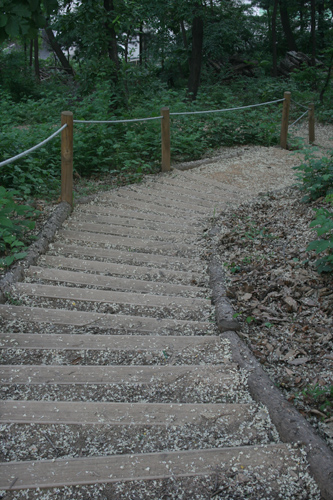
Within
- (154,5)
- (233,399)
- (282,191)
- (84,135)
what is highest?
(154,5)

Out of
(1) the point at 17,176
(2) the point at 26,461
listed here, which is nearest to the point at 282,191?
(1) the point at 17,176

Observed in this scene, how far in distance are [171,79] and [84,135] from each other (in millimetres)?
10519

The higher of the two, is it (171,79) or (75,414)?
(171,79)

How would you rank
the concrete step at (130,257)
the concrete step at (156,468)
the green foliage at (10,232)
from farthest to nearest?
the concrete step at (130,257) → the green foliage at (10,232) → the concrete step at (156,468)

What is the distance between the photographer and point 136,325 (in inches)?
117

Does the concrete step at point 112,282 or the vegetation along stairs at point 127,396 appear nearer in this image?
the vegetation along stairs at point 127,396

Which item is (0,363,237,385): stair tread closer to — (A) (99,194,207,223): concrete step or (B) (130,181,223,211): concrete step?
(A) (99,194,207,223): concrete step

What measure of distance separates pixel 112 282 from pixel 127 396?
1.41 m

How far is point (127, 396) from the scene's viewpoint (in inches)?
89.3

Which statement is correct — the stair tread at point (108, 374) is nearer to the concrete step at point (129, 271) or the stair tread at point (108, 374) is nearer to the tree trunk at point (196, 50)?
the concrete step at point (129, 271)

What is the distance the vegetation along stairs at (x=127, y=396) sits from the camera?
1.76m

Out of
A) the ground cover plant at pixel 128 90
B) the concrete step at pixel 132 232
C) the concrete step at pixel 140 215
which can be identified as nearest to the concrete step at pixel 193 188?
the ground cover plant at pixel 128 90

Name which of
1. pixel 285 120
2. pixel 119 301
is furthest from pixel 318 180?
pixel 285 120

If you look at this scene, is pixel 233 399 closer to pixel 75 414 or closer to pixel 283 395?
pixel 283 395
